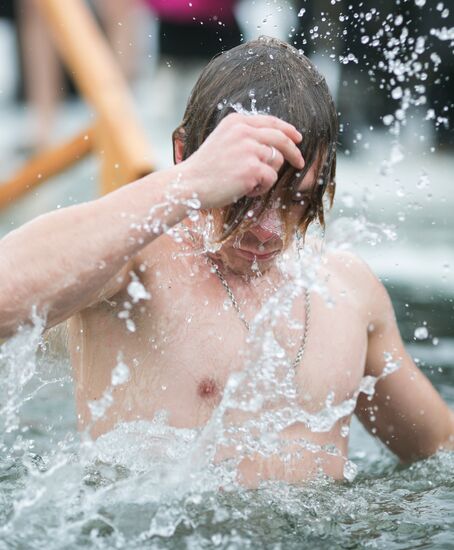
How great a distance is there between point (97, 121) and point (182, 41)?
5.16m

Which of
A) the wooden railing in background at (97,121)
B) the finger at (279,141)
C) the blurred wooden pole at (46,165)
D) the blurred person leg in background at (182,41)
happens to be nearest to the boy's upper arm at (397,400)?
the finger at (279,141)

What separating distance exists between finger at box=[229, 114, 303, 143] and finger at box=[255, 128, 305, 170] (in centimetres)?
1

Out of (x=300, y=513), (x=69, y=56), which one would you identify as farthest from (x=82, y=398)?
(x=69, y=56)

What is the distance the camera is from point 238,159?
1.93 m

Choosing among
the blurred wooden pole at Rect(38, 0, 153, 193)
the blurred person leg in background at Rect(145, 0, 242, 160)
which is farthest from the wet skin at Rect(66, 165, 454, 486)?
the blurred person leg in background at Rect(145, 0, 242, 160)

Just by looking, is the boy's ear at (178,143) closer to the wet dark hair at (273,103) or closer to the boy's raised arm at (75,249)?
the wet dark hair at (273,103)

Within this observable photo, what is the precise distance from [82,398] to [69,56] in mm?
2059

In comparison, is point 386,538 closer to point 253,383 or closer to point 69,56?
point 253,383

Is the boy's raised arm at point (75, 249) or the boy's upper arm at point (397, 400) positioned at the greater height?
the boy's raised arm at point (75, 249)

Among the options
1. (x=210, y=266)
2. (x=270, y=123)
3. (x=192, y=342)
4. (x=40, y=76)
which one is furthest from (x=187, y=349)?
(x=40, y=76)

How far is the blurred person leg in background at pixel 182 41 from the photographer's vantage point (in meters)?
8.02

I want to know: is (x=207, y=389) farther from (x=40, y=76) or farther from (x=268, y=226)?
(x=40, y=76)

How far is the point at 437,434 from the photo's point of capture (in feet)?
8.93

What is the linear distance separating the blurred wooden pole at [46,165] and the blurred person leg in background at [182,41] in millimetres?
3773
